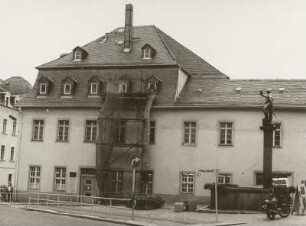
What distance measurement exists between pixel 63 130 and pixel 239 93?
11.8 m

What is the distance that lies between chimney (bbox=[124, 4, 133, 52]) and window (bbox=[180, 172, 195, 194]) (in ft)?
31.9

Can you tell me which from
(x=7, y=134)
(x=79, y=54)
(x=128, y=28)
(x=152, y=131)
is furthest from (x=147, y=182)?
(x=7, y=134)

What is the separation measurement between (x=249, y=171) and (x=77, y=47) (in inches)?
573

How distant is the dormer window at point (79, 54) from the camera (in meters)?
38.2

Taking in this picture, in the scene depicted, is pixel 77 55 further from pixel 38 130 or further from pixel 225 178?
pixel 225 178

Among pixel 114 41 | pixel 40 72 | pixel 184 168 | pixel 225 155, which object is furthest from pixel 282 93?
Result: pixel 40 72

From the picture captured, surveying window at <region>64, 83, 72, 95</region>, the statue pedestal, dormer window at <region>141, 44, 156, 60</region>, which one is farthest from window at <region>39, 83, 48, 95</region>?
the statue pedestal

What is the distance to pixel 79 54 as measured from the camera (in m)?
38.3

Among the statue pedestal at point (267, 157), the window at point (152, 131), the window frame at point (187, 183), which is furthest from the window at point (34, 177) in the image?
the statue pedestal at point (267, 157)

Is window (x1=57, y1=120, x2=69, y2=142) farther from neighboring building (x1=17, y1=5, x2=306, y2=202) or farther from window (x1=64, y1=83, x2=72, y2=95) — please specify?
window (x1=64, y1=83, x2=72, y2=95)

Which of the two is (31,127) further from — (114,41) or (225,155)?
(225,155)

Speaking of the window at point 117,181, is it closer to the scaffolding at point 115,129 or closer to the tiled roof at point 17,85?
the scaffolding at point 115,129

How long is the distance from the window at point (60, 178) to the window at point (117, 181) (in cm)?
350

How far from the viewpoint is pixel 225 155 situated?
33.5m
